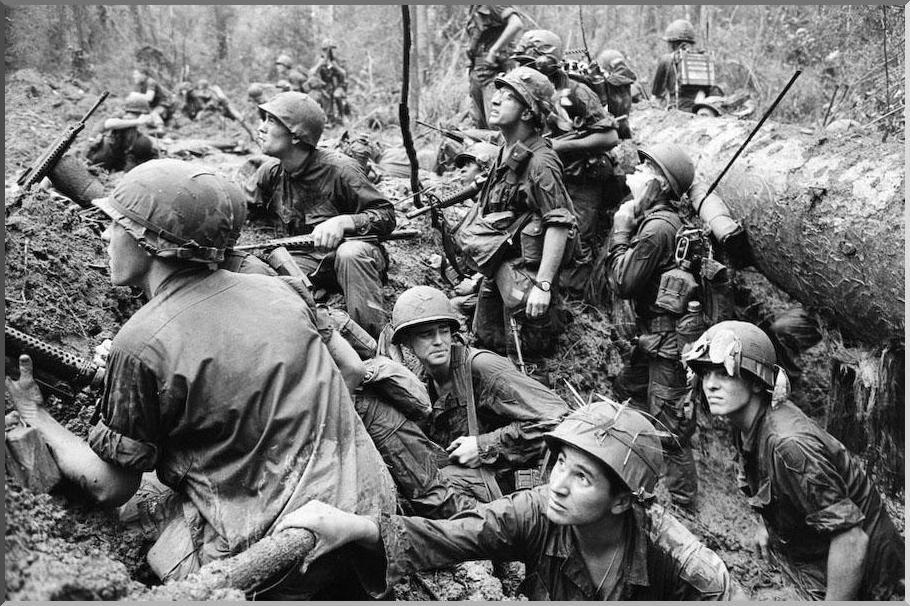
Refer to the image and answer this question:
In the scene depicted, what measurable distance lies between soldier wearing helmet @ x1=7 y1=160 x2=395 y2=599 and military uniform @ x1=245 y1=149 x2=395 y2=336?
2662mm

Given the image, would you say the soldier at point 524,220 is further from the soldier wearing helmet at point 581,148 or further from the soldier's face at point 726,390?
the soldier's face at point 726,390

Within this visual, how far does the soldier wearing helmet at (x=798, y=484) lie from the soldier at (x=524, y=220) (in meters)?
1.87

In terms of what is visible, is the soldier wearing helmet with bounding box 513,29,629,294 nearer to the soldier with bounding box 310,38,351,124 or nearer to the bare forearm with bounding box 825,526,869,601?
the bare forearm with bounding box 825,526,869,601

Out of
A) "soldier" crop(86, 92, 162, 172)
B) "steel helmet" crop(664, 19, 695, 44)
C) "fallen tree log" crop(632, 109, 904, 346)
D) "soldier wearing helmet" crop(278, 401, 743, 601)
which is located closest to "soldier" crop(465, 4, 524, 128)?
"steel helmet" crop(664, 19, 695, 44)

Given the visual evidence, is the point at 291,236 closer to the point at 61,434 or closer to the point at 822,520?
the point at 61,434

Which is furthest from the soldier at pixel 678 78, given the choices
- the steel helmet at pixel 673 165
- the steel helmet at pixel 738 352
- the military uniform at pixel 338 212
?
the steel helmet at pixel 738 352

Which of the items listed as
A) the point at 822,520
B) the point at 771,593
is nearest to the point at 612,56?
the point at 771,593

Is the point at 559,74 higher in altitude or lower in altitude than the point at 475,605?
higher

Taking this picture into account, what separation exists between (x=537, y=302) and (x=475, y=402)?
132 centimetres

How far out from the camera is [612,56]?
9.91 m

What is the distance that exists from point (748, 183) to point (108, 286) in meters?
5.29

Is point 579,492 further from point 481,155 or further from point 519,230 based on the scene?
point 481,155

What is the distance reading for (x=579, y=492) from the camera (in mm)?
3160

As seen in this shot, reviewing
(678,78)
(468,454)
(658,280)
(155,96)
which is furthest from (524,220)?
(155,96)
